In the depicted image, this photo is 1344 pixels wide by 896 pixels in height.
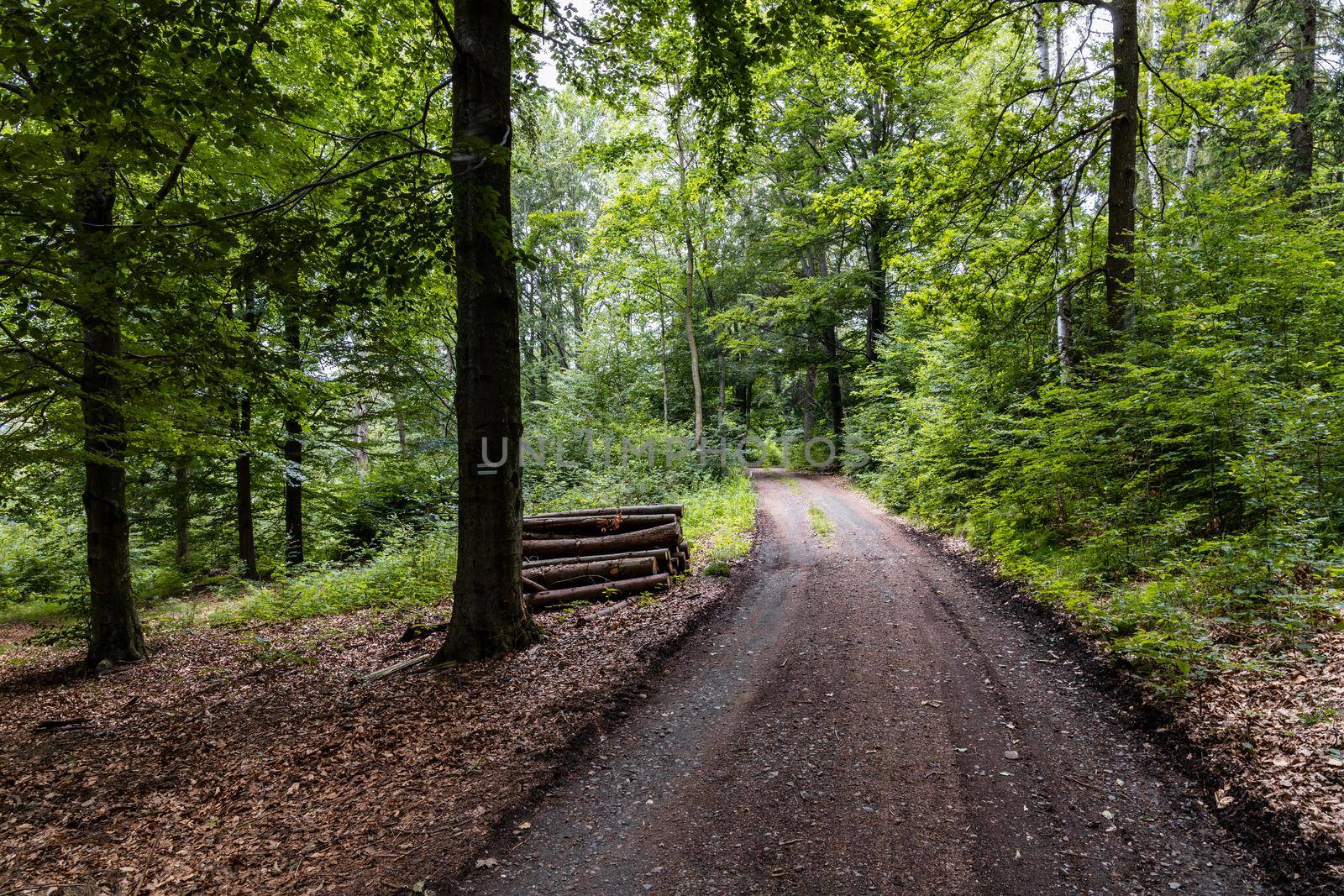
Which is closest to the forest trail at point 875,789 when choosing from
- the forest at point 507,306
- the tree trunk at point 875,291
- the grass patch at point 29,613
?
the forest at point 507,306

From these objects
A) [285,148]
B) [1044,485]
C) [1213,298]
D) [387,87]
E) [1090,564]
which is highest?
[387,87]

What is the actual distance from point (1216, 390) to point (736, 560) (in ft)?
22.8

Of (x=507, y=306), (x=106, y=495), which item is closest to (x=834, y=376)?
(x=507, y=306)

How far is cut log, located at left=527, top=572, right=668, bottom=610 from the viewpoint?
8.45m

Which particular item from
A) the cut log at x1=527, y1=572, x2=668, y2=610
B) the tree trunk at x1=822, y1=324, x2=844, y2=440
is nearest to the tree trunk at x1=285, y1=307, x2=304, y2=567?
the cut log at x1=527, y1=572, x2=668, y2=610

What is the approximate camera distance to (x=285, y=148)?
673 cm

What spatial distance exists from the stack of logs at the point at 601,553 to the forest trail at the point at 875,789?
2890 mm

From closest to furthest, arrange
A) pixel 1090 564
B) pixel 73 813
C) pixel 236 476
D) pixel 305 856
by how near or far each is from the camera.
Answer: pixel 305 856
pixel 73 813
pixel 1090 564
pixel 236 476

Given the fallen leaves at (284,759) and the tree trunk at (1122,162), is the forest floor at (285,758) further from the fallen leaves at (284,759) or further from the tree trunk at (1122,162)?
the tree trunk at (1122,162)

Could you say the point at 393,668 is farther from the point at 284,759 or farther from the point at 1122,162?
the point at 1122,162

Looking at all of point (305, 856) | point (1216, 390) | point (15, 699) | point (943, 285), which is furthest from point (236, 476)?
point (1216, 390)

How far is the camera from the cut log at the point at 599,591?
27.7 feet

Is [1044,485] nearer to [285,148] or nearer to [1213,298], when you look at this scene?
[1213,298]

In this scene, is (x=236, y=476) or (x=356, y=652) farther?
(x=236, y=476)
